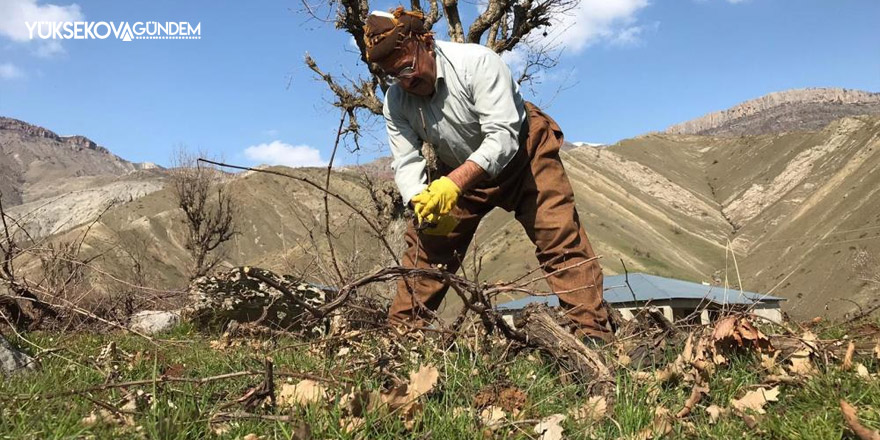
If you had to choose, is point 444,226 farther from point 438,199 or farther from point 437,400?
point 437,400

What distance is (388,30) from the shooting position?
2.90 m

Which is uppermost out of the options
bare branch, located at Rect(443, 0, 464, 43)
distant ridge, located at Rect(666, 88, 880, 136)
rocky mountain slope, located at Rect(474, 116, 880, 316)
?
distant ridge, located at Rect(666, 88, 880, 136)

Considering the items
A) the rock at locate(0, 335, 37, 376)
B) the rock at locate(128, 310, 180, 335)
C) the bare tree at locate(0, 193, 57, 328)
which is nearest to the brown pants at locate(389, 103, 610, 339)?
the rock at locate(0, 335, 37, 376)

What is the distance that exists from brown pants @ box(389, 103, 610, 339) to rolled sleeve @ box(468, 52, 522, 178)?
0.37m

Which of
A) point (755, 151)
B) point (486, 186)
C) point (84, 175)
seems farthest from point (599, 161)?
point (84, 175)

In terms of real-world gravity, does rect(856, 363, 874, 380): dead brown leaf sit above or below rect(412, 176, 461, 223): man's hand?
below

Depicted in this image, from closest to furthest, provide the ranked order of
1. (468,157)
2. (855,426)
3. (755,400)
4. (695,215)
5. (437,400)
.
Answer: (855,426)
(437,400)
(755,400)
(468,157)
(695,215)

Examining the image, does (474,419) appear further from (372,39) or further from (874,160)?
(874,160)

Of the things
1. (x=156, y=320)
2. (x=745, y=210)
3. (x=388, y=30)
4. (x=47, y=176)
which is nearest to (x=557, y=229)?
(x=388, y=30)

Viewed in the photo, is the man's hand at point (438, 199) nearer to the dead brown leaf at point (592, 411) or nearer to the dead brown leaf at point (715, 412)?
the dead brown leaf at point (592, 411)

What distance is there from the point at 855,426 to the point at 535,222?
6.34 feet

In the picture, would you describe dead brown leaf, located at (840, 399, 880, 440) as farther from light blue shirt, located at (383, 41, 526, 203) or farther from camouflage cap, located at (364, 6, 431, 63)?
camouflage cap, located at (364, 6, 431, 63)

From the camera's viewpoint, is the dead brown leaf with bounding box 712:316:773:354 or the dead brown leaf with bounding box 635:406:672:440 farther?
the dead brown leaf with bounding box 712:316:773:354

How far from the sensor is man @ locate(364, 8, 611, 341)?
2775 millimetres
